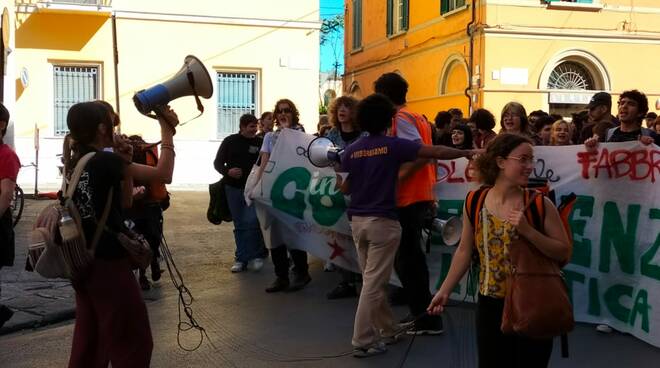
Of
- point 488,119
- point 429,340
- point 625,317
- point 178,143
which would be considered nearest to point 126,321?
point 429,340

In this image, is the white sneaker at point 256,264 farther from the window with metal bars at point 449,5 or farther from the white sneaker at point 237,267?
the window with metal bars at point 449,5

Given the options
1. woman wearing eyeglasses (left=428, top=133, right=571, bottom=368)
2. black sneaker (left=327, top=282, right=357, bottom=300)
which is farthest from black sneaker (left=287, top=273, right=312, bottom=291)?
woman wearing eyeglasses (left=428, top=133, right=571, bottom=368)

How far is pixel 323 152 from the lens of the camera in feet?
21.7

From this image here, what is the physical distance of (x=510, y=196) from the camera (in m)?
3.49

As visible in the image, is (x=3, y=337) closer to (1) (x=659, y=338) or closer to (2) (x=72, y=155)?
(2) (x=72, y=155)

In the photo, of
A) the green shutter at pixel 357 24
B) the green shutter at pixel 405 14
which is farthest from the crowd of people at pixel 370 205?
the green shutter at pixel 357 24

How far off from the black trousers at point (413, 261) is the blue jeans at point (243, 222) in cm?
304

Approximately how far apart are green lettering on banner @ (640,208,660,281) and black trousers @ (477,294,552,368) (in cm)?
238

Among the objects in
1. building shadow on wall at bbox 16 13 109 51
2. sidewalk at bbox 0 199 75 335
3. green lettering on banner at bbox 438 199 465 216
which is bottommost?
sidewalk at bbox 0 199 75 335

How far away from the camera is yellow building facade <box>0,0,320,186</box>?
63.3 feet

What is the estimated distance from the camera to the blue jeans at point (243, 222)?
27.4 ft

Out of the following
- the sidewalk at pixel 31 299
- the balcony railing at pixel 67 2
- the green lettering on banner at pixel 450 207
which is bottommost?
the sidewalk at pixel 31 299

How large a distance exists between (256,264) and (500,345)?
539 cm

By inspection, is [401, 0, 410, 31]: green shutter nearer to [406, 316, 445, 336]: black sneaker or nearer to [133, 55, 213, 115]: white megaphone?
[406, 316, 445, 336]: black sneaker
